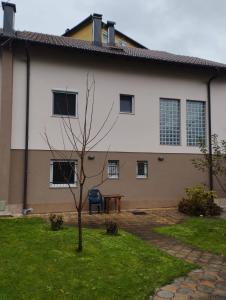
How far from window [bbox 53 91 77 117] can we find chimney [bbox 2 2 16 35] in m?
2.85

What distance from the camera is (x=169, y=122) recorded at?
1509 centimetres

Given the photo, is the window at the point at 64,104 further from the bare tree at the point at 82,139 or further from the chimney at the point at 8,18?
the chimney at the point at 8,18

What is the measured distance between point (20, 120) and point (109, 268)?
7.95 metres

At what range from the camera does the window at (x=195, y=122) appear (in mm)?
15453

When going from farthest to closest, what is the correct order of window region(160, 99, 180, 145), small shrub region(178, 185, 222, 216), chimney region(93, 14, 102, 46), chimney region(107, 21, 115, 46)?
chimney region(107, 21, 115, 46) < chimney region(93, 14, 102, 46) < window region(160, 99, 180, 145) < small shrub region(178, 185, 222, 216)

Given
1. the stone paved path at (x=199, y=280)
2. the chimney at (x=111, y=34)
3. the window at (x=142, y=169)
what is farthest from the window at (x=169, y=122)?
the stone paved path at (x=199, y=280)

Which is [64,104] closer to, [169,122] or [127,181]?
[127,181]

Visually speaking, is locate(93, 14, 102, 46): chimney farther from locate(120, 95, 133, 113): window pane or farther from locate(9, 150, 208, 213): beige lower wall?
locate(9, 150, 208, 213): beige lower wall

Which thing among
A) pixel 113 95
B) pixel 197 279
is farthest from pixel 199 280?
pixel 113 95

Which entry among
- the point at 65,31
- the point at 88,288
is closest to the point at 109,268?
the point at 88,288

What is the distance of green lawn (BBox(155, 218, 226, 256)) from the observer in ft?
26.4

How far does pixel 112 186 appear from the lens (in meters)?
13.7

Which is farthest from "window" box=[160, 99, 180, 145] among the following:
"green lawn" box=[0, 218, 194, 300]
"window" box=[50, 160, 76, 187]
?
"green lawn" box=[0, 218, 194, 300]

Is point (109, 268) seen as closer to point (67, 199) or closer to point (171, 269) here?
point (171, 269)
